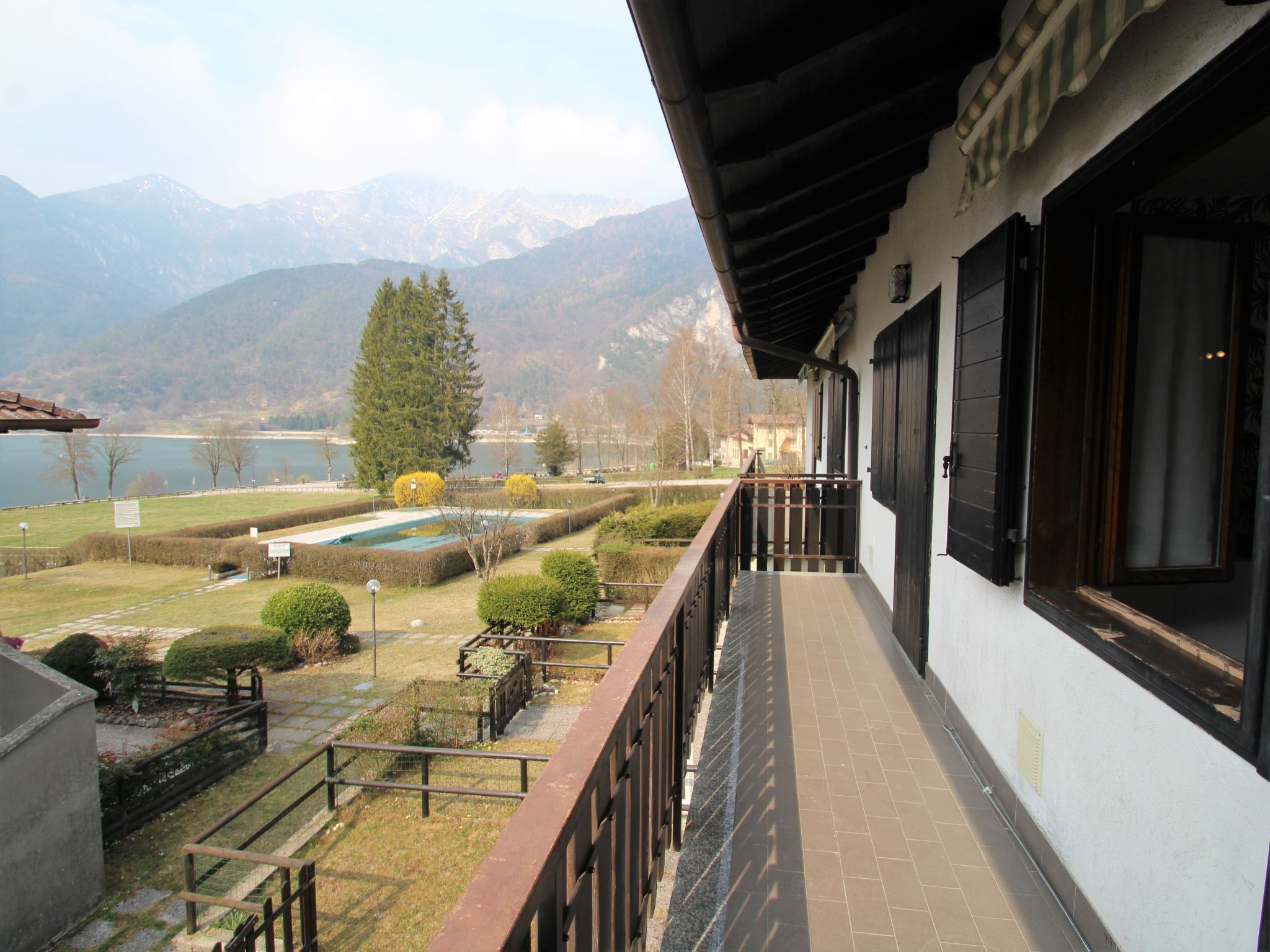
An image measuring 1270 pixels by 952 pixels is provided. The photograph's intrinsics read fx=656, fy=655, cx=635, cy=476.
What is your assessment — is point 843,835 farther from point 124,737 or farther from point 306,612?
point 306,612

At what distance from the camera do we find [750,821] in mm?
2332

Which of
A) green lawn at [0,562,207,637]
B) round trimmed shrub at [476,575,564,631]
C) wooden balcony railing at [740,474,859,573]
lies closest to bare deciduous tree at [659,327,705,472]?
green lawn at [0,562,207,637]

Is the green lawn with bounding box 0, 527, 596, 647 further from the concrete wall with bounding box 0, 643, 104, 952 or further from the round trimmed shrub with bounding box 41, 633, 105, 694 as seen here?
the concrete wall with bounding box 0, 643, 104, 952

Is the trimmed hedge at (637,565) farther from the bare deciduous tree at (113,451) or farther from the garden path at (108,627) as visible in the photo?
the bare deciduous tree at (113,451)

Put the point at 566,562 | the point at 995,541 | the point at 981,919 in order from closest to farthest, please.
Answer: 1. the point at 981,919
2. the point at 995,541
3. the point at 566,562

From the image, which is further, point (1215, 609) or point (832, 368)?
point (832, 368)

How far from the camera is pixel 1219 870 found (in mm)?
1232

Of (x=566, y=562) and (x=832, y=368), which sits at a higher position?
(x=832, y=368)

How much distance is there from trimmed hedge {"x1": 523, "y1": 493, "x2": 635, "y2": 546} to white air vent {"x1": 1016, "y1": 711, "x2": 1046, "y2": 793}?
68.8ft

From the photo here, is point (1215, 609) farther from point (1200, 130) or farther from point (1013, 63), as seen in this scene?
point (1013, 63)

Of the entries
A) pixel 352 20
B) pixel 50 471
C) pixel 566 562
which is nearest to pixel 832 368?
pixel 566 562

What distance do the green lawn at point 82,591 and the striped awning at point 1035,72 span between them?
55.3 ft

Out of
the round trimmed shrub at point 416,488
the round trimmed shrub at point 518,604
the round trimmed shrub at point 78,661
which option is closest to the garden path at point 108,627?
the round trimmed shrub at point 78,661

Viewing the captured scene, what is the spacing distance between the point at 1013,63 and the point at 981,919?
7.65 feet
